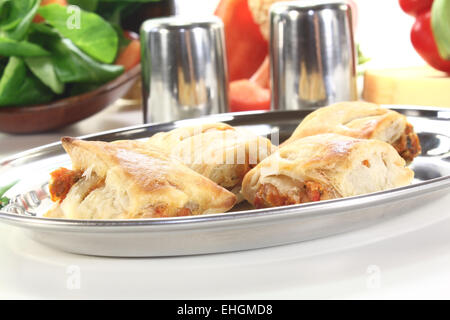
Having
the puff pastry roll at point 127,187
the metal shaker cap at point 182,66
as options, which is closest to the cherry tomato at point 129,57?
the metal shaker cap at point 182,66

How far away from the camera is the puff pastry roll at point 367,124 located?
3.31 feet

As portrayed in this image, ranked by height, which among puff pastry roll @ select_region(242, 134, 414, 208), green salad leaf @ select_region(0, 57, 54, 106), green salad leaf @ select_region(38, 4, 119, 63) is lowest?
puff pastry roll @ select_region(242, 134, 414, 208)

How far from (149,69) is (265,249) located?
30.8 inches

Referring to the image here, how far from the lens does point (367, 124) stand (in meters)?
1.01

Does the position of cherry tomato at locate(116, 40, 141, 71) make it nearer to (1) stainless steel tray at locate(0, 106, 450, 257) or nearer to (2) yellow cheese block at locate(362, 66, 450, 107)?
(2) yellow cheese block at locate(362, 66, 450, 107)

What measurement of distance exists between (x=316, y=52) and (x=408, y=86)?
0.73 ft

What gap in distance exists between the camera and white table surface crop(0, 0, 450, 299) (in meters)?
0.70

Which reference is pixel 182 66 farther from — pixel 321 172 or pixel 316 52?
pixel 321 172

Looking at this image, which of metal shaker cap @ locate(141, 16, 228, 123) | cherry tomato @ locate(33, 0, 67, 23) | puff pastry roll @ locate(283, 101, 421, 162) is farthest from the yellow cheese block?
cherry tomato @ locate(33, 0, 67, 23)

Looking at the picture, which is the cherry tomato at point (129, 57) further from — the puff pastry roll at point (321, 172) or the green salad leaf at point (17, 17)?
the puff pastry roll at point (321, 172)

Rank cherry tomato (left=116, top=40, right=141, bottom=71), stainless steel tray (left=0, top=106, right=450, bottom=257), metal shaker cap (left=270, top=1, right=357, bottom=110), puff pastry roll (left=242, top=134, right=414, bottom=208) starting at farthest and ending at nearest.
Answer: cherry tomato (left=116, top=40, right=141, bottom=71) → metal shaker cap (left=270, top=1, right=357, bottom=110) → puff pastry roll (left=242, top=134, right=414, bottom=208) → stainless steel tray (left=0, top=106, right=450, bottom=257)

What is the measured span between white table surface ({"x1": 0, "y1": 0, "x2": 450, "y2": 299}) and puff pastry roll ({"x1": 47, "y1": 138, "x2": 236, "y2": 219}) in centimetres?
5

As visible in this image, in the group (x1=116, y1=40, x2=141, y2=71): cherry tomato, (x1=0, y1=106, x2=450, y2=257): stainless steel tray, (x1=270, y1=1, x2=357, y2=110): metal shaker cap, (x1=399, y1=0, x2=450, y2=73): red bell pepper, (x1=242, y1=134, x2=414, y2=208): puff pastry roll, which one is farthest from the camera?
(x1=116, y1=40, x2=141, y2=71): cherry tomato
